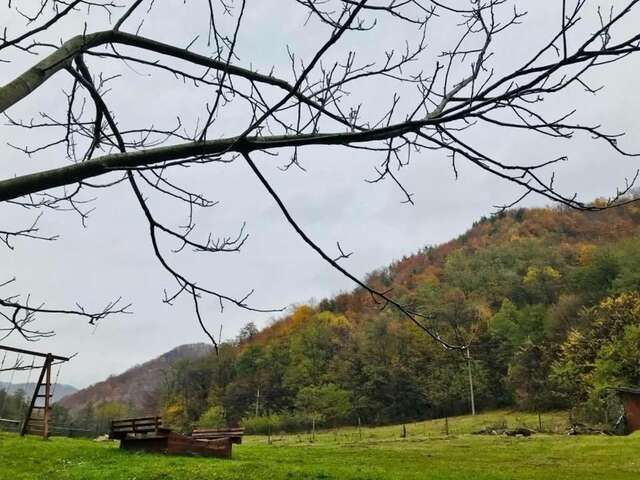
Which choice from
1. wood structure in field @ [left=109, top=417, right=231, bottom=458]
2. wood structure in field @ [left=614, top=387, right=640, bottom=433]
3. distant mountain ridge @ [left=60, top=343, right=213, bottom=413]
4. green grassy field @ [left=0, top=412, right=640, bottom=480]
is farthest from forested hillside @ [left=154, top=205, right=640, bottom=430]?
distant mountain ridge @ [left=60, top=343, right=213, bottom=413]

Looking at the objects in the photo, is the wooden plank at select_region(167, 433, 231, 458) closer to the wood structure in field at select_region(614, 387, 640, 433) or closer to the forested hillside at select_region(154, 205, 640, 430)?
the wood structure in field at select_region(614, 387, 640, 433)

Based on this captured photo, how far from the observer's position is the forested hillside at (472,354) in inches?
1396

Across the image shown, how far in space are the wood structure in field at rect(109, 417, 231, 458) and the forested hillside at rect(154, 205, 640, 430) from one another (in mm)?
20973

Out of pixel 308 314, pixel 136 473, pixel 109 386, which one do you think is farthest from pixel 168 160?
pixel 109 386

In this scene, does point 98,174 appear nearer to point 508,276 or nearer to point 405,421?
point 405,421

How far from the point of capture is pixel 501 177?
1756mm

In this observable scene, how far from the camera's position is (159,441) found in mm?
14094

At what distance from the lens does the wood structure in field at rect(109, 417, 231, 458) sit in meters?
14.0

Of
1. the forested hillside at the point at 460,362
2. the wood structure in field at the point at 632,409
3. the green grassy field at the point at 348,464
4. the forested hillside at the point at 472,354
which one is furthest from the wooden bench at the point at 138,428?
the forested hillside at the point at 472,354

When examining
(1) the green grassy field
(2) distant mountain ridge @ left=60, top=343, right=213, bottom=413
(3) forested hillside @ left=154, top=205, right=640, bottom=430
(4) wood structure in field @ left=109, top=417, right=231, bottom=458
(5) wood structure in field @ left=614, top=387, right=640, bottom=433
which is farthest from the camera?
(2) distant mountain ridge @ left=60, top=343, right=213, bottom=413

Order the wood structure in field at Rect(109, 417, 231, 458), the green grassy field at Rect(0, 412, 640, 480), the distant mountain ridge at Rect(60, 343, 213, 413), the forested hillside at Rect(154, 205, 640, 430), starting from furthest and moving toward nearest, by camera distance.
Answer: the distant mountain ridge at Rect(60, 343, 213, 413), the forested hillside at Rect(154, 205, 640, 430), the wood structure in field at Rect(109, 417, 231, 458), the green grassy field at Rect(0, 412, 640, 480)

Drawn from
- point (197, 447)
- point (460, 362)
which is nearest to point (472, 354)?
point (460, 362)

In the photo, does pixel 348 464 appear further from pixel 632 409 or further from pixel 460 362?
pixel 460 362

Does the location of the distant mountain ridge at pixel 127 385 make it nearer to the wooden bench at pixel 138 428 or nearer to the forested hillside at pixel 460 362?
the forested hillside at pixel 460 362
